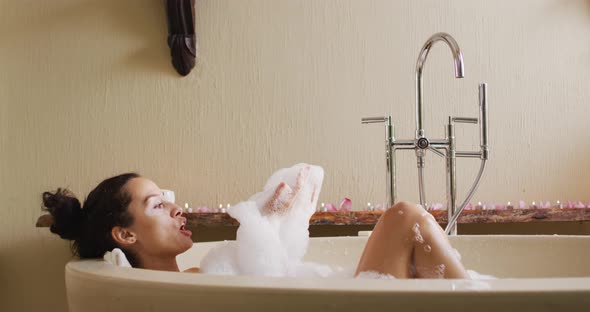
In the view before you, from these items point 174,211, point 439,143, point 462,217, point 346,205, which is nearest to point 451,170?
point 439,143

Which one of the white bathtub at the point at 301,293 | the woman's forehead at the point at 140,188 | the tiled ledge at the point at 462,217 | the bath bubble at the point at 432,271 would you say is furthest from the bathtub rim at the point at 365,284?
the tiled ledge at the point at 462,217

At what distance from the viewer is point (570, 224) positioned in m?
2.54

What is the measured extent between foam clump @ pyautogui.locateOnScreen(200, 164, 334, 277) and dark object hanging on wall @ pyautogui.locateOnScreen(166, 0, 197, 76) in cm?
94

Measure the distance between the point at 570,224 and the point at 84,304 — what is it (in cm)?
200

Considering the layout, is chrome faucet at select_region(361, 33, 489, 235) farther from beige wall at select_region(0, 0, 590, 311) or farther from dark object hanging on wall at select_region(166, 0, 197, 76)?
dark object hanging on wall at select_region(166, 0, 197, 76)

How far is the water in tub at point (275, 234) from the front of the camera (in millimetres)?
1441

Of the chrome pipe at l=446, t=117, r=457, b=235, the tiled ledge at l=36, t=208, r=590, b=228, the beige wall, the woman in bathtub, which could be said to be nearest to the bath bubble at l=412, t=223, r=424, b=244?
the woman in bathtub

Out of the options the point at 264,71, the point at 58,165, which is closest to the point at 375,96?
Answer: the point at 264,71

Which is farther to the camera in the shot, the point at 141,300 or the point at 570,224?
the point at 570,224

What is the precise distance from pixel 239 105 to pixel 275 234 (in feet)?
3.61

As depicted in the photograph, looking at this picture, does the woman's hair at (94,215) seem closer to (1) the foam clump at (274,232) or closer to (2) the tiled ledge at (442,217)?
(1) the foam clump at (274,232)

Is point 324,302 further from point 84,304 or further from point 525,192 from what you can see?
point 525,192

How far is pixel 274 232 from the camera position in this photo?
1.51 meters

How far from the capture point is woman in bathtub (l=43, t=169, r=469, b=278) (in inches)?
52.1
